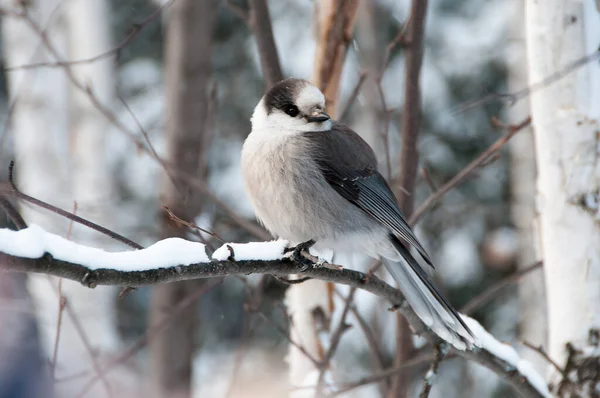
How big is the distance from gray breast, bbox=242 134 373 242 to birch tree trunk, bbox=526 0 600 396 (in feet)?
2.36

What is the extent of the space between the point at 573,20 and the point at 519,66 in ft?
18.3

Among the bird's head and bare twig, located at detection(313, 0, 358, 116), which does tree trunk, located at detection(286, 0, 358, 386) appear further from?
the bird's head

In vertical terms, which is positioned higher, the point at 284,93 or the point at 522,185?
the point at 522,185

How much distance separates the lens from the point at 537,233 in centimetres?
279

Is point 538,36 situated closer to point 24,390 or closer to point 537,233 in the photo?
point 537,233

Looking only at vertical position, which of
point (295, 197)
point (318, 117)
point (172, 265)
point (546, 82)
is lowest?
point (172, 265)

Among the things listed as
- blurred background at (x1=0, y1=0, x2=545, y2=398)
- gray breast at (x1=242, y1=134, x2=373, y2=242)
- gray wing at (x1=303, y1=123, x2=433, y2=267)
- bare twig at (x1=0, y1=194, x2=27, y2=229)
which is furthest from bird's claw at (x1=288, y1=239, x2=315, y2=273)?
blurred background at (x1=0, y1=0, x2=545, y2=398)

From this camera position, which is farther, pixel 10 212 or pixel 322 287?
pixel 322 287

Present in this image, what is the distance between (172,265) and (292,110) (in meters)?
1.44

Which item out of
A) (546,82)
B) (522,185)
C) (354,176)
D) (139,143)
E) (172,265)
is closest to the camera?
(172,265)

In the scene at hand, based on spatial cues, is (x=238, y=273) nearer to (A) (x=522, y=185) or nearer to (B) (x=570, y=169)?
(B) (x=570, y=169)

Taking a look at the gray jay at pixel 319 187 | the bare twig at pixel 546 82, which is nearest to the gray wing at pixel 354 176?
the gray jay at pixel 319 187

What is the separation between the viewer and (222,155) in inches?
364

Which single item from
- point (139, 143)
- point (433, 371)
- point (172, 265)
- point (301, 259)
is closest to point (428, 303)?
point (433, 371)
